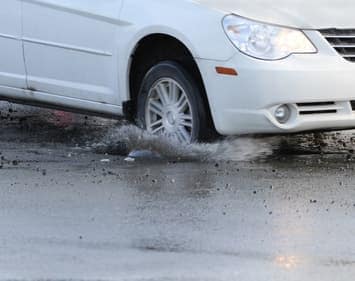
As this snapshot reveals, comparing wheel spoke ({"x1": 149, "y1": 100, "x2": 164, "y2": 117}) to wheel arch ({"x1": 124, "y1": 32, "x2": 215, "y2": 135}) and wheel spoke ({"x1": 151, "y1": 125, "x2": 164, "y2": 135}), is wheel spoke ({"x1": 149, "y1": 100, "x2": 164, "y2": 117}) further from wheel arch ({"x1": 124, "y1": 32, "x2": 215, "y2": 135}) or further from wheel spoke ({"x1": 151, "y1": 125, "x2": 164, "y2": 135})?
wheel arch ({"x1": 124, "y1": 32, "x2": 215, "y2": 135})

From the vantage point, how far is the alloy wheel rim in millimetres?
7703

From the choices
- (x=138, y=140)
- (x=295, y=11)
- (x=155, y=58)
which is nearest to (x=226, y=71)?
(x=295, y=11)

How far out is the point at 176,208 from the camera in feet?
19.8

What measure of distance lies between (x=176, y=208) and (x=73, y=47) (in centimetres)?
259

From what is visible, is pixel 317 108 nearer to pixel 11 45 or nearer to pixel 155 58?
pixel 155 58

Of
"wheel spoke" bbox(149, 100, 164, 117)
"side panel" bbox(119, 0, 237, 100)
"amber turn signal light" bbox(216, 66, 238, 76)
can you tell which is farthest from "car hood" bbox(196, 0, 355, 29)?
"wheel spoke" bbox(149, 100, 164, 117)

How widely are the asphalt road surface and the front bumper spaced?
1.03 ft

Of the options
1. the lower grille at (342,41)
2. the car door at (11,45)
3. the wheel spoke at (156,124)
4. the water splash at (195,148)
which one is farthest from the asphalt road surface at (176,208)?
the lower grille at (342,41)

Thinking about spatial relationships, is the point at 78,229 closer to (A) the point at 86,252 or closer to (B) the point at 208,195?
(A) the point at 86,252

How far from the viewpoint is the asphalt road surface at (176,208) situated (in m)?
4.92

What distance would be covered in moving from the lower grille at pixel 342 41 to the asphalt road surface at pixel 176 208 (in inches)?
30.9

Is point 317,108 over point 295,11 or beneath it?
beneath

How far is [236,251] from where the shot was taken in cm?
514

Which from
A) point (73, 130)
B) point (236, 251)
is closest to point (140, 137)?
point (73, 130)
